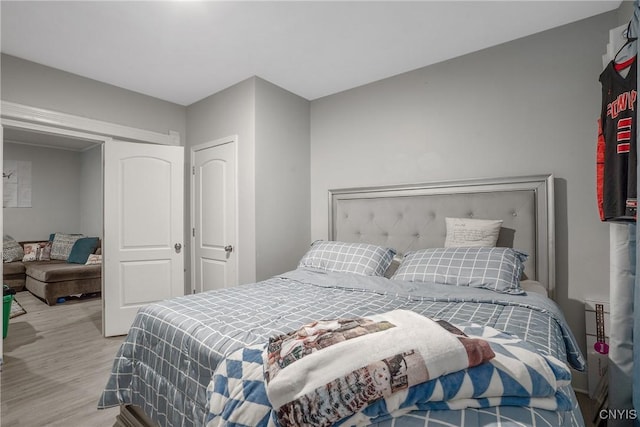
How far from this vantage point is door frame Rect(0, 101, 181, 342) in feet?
8.57

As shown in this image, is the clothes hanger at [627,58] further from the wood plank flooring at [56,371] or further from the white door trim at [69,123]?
the white door trim at [69,123]

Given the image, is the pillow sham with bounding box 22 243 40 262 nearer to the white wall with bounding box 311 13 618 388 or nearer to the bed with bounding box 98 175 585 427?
the bed with bounding box 98 175 585 427

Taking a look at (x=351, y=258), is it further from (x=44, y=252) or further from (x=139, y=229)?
(x=44, y=252)

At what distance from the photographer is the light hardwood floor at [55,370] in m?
1.91

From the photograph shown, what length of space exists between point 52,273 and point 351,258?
14.5 feet

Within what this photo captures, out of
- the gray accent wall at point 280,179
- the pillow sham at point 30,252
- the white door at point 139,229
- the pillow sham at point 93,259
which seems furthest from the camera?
the pillow sham at point 30,252

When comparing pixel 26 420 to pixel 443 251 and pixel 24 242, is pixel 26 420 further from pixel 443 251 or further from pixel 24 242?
→ pixel 24 242

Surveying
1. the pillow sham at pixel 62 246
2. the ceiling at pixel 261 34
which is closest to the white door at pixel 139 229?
the ceiling at pixel 261 34

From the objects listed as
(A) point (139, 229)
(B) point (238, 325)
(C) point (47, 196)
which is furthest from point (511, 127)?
(C) point (47, 196)

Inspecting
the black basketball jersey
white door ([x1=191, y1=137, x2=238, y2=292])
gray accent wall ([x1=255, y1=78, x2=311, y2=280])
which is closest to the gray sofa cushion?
white door ([x1=191, y1=137, x2=238, y2=292])

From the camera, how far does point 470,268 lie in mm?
2021

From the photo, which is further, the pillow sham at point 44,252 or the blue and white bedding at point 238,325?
the pillow sham at point 44,252

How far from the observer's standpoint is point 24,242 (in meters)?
5.70

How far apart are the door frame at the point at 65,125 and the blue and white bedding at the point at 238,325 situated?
5.90 ft
